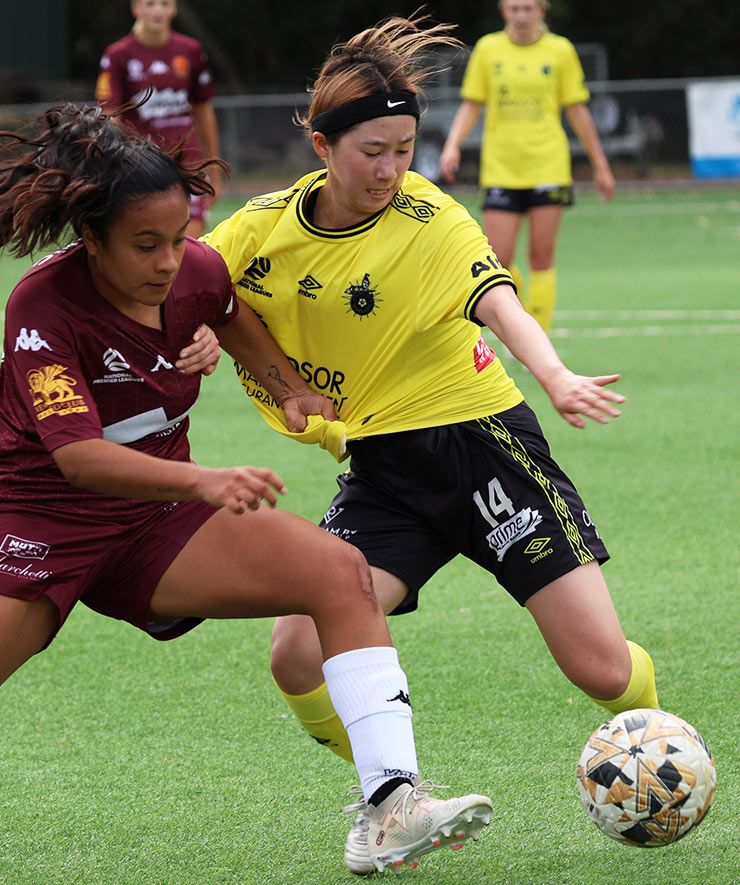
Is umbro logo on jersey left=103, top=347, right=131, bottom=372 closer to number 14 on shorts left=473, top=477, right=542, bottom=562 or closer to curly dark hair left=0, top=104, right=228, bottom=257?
curly dark hair left=0, top=104, right=228, bottom=257

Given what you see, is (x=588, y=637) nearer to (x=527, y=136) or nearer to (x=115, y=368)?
(x=115, y=368)

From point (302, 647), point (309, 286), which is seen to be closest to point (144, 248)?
point (309, 286)

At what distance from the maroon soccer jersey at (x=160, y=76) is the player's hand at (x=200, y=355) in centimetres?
738

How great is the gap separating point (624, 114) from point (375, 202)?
888 inches

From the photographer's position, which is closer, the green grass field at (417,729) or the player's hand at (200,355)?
the player's hand at (200,355)

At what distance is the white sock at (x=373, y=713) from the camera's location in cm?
→ 306

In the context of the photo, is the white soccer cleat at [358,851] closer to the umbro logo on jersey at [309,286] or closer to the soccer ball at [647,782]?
the soccer ball at [647,782]

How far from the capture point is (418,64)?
12.4 feet

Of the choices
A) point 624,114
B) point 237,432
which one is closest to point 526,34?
point 237,432

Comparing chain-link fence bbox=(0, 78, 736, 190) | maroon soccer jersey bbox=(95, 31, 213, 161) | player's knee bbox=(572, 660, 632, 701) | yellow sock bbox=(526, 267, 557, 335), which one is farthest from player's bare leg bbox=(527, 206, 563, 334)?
chain-link fence bbox=(0, 78, 736, 190)

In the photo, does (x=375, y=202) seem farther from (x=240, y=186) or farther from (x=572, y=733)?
(x=240, y=186)

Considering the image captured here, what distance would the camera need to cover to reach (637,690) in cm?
351

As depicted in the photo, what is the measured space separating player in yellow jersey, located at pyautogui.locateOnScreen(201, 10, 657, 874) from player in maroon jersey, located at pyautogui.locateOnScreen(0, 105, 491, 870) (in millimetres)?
407

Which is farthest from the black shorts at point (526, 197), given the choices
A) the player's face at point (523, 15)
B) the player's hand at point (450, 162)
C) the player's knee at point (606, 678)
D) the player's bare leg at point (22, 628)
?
the player's bare leg at point (22, 628)
